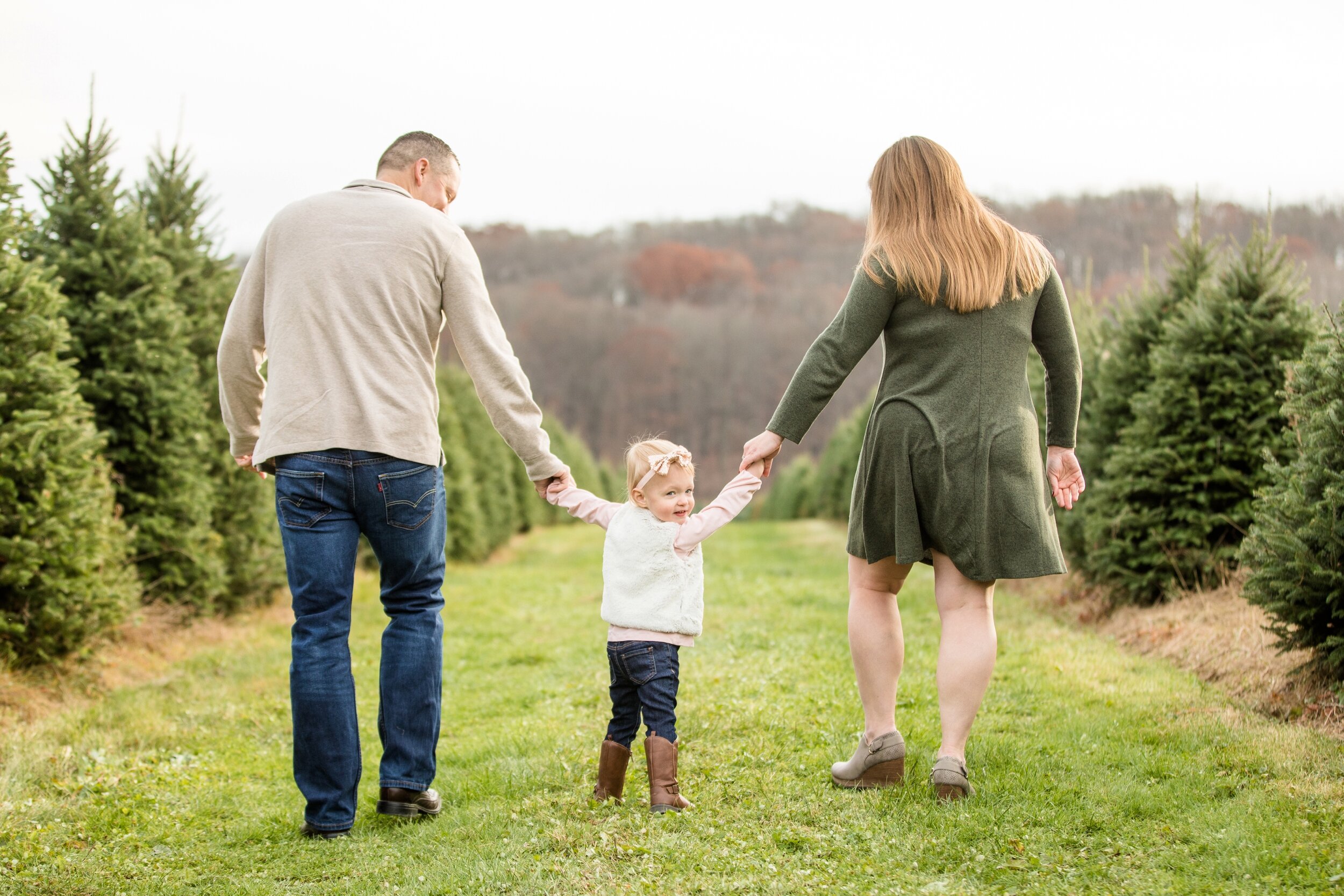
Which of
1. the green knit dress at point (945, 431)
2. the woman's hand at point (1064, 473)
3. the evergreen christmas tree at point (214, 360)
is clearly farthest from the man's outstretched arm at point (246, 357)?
the evergreen christmas tree at point (214, 360)

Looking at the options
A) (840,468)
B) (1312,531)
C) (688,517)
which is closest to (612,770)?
(688,517)

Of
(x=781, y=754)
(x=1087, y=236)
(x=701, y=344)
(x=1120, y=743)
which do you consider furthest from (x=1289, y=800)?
(x=701, y=344)

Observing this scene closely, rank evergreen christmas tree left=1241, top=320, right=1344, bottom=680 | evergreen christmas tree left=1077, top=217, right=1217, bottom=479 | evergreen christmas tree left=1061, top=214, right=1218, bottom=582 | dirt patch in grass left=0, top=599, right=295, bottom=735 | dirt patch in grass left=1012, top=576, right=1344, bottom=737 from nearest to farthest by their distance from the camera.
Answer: evergreen christmas tree left=1241, top=320, right=1344, bottom=680
dirt patch in grass left=1012, top=576, right=1344, bottom=737
dirt patch in grass left=0, top=599, right=295, bottom=735
evergreen christmas tree left=1061, top=214, right=1218, bottom=582
evergreen christmas tree left=1077, top=217, right=1217, bottom=479

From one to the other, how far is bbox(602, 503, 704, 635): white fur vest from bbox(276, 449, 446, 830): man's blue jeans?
58cm

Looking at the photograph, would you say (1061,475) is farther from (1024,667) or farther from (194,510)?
(194,510)

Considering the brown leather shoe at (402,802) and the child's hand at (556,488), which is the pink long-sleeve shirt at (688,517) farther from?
the brown leather shoe at (402,802)

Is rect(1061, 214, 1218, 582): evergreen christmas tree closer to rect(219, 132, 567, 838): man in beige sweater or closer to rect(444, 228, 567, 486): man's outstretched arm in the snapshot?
rect(444, 228, 567, 486): man's outstretched arm

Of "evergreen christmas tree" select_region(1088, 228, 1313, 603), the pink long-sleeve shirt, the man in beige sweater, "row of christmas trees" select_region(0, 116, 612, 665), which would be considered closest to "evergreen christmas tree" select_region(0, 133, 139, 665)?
"row of christmas trees" select_region(0, 116, 612, 665)

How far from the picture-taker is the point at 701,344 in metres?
66.5

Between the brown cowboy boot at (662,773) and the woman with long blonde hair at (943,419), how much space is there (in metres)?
0.62

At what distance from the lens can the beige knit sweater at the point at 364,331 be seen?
129 inches

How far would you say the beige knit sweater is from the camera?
3.29 metres

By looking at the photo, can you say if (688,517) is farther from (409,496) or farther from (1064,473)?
(1064,473)

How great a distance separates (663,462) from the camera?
329 centimetres
